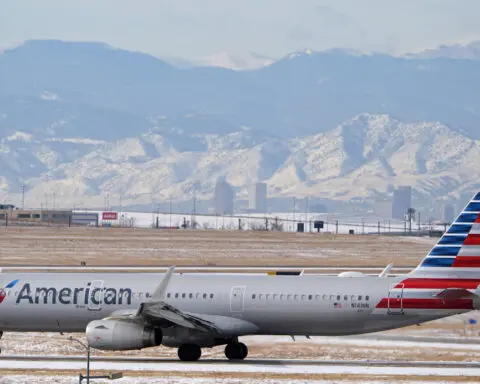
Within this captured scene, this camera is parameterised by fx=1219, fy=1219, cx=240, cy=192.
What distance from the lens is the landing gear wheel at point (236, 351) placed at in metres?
51.6

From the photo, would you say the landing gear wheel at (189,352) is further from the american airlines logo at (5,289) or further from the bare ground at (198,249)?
the bare ground at (198,249)

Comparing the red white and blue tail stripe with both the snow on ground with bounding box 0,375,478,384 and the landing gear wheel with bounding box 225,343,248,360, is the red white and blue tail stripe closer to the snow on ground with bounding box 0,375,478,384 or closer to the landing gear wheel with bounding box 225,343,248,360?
the snow on ground with bounding box 0,375,478,384

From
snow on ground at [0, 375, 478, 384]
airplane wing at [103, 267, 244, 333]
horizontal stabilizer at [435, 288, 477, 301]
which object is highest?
horizontal stabilizer at [435, 288, 477, 301]

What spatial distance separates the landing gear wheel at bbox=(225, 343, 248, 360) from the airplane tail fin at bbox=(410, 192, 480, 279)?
7.91 metres

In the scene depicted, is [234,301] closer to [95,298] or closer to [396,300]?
[95,298]

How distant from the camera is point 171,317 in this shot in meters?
49.3

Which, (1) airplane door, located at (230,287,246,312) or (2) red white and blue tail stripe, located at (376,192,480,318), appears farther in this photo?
(1) airplane door, located at (230,287,246,312)

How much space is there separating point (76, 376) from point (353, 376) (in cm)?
1026

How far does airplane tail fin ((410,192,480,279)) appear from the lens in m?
50.3

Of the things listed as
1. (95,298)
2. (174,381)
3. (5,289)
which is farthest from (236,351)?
(5,289)

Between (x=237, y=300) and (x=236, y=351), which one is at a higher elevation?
(x=237, y=300)

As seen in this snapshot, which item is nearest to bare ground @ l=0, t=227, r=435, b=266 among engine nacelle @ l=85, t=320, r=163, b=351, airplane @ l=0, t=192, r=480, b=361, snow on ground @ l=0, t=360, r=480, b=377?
airplane @ l=0, t=192, r=480, b=361

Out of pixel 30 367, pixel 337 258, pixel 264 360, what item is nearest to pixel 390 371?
pixel 264 360

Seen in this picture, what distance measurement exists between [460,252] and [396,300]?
3.47 meters
